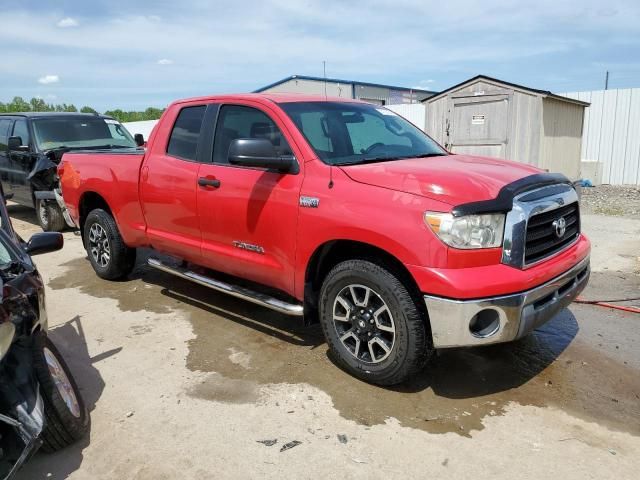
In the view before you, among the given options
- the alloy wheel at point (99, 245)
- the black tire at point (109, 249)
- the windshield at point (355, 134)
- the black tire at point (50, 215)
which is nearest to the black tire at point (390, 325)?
the windshield at point (355, 134)

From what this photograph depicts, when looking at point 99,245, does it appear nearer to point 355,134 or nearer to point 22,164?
point 355,134

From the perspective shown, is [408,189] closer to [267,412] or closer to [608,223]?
[267,412]

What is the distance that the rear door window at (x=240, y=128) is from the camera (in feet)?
13.5

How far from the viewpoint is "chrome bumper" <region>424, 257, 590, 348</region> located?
9.89ft

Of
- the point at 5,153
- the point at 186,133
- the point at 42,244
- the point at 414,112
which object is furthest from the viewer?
the point at 414,112

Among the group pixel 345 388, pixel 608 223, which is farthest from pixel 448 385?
pixel 608 223

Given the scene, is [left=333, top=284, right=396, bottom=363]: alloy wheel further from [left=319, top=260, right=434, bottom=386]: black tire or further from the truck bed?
the truck bed

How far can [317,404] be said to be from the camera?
134 inches

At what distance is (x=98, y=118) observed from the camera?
9.59m

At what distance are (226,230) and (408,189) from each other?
1.69m

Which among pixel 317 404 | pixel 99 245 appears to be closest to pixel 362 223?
pixel 317 404

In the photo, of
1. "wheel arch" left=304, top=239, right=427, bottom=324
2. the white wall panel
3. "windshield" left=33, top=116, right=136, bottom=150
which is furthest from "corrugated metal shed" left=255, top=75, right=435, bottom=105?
"wheel arch" left=304, top=239, right=427, bottom=324

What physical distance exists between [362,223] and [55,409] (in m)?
1.97

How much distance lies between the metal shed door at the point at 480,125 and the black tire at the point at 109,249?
7.77 metres
